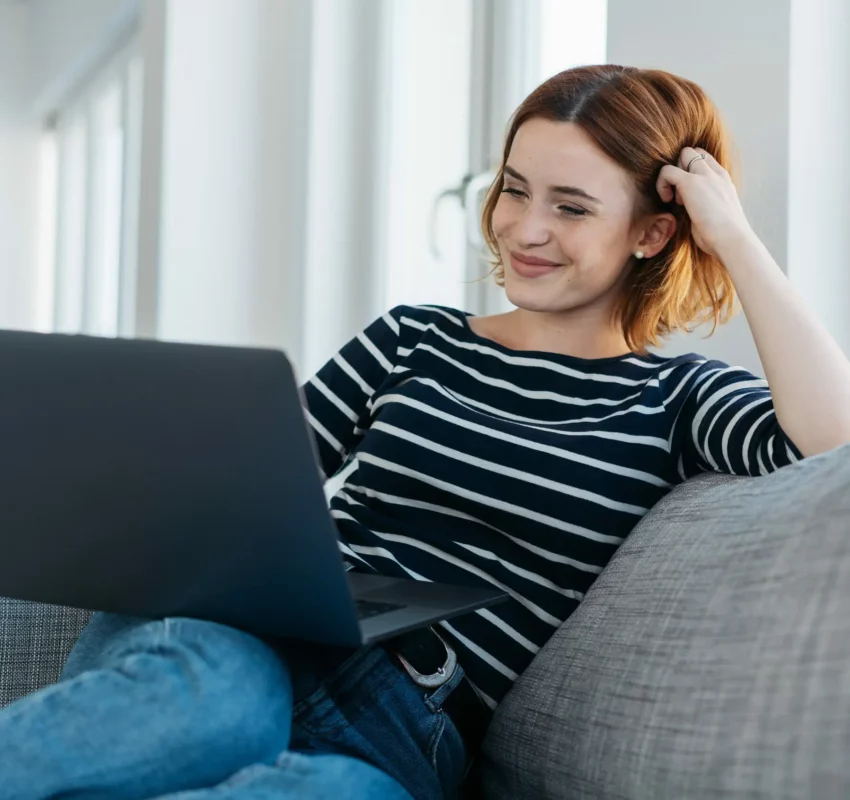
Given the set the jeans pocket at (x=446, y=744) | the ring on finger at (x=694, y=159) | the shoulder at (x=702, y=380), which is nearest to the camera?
the jeans pocket at (x=446, y=744)

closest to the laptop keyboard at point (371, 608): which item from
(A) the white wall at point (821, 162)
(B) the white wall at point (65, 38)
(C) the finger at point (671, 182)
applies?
(C) the finger at point (671, 182)

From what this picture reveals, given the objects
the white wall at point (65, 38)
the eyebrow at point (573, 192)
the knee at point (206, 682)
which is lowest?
the knee at point (206, 682)

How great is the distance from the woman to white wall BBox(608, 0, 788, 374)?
85 mm

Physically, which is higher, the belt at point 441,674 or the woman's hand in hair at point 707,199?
the woman's hand in hair at point 707,199

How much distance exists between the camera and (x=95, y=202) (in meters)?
4.95

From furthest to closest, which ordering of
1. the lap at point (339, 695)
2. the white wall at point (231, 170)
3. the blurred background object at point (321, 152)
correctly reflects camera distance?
the white wall at point (231, 170) < the blurred background object at point (321, 152) < the lap at point (339, 695)

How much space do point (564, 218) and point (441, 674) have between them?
539 millimetres

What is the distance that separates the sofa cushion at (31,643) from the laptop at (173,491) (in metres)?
0.28

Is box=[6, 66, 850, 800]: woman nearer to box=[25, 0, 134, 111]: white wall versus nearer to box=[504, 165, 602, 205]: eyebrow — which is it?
box=[504, 165, 602, 205]: eyebrow

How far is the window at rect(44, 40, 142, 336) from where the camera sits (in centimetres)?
416

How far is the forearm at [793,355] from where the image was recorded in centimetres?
110

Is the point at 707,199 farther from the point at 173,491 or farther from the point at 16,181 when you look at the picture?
the point at 16,181

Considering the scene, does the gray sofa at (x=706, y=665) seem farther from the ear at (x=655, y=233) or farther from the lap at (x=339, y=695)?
the ear at (x=655, y=233)

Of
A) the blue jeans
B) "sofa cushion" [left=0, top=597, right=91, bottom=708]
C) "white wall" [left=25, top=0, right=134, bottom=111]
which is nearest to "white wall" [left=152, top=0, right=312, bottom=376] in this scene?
"white wall" [left=25, top=0, right=134, bottom=111]
